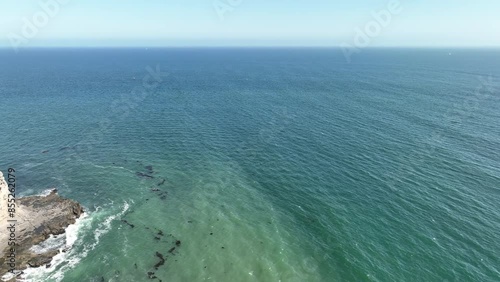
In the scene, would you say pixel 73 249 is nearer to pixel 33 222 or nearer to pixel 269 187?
pixel 33 222

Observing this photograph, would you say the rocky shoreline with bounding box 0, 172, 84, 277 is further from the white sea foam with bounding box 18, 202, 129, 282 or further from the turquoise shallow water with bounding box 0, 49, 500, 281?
the turquoise shallow water with bounding box 0, 49, 500, 281

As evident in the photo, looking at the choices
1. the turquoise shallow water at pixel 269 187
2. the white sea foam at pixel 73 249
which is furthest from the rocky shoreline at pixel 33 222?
the turquoise shallow water at pixel 269 187

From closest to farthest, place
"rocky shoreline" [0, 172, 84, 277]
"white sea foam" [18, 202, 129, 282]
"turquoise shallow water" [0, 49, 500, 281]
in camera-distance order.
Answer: "white sea foam" [18, 202, 129, 282], "turquoise shallow water" [0, 49, 500, 281], "rocky shoreline" [0, 172, 84, 277]

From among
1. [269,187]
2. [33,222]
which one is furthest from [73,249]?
[269,187]

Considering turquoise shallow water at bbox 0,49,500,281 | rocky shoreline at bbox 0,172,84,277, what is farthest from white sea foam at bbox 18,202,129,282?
rocky shoreline at bbox 0,172,84,277

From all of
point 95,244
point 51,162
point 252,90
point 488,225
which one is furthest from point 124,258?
point 252,90
